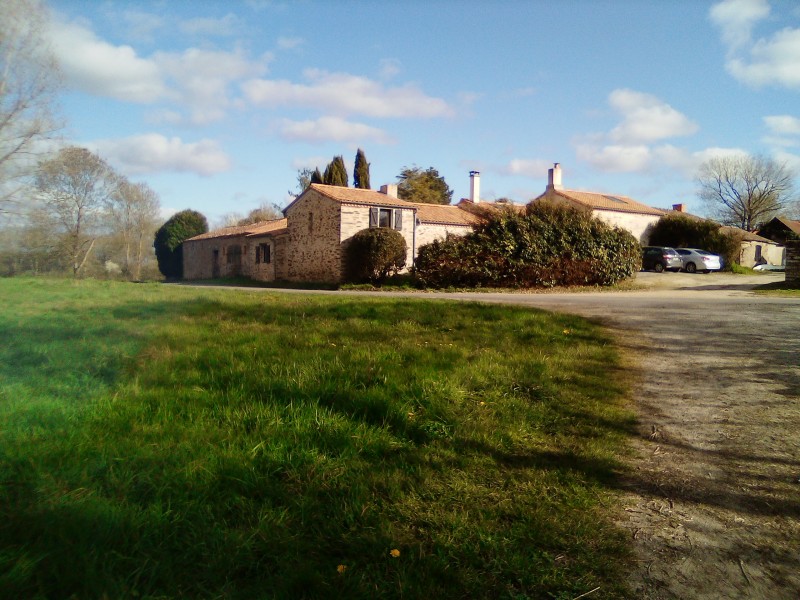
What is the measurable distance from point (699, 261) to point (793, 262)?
12.3 m

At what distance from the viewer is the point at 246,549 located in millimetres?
2432

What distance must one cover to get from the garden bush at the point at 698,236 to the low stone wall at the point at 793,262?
14281 millimetres

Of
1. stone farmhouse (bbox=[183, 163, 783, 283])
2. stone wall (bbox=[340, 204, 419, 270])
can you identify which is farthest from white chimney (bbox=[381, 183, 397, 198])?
stone wall (bbox=[340, 204, 419, 270])

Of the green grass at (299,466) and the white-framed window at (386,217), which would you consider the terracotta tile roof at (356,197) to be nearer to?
the white-framed window at (386,217)

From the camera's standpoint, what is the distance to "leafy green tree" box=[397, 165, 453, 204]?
53.0m

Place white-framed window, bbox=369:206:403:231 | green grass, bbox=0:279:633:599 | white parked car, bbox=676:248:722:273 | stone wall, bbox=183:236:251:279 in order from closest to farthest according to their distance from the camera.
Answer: green grass, bbox=0:279:633:599
white-framed window, bbox=369:206:403:231
white parked car, bbox=676:248:722:273
stone wall, bbox=183:236:251:279

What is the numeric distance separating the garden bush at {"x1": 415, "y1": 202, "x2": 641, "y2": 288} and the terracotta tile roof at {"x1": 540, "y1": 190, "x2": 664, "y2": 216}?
54.5ft

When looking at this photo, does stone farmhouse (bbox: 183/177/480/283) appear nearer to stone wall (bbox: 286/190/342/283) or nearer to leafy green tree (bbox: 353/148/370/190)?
stone wall (bbox: 286/190/342/283)

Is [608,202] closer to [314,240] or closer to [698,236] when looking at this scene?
[698,236]

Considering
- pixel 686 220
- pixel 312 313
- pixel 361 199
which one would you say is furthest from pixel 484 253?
pixel 686 220

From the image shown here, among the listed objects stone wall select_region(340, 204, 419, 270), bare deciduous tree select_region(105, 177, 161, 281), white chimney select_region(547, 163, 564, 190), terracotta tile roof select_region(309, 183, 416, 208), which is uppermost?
white chimney select_region(547, 163, 564, 190)

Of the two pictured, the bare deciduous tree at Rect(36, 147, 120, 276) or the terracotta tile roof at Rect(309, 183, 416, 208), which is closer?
the bare deciduous tree at Rect(36, 147, 120, 276)

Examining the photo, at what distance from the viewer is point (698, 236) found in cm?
3806

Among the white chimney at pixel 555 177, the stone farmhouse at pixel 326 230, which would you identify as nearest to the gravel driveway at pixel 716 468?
the stone farmhouse at pixel 326 230
